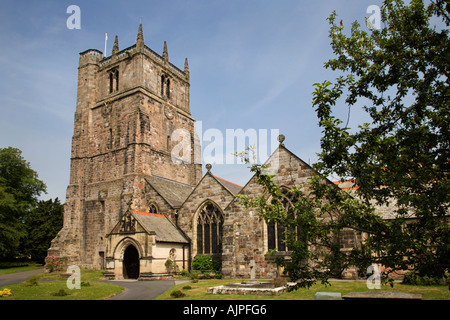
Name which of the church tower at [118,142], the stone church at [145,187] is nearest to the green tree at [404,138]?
the stone church at [145,187]

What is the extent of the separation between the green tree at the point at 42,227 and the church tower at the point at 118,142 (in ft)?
44.8

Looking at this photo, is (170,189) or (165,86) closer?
(170,189)

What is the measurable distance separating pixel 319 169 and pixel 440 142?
253 cm

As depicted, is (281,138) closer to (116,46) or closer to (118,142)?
(118,142)

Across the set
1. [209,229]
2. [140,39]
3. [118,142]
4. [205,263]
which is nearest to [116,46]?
[140,39]

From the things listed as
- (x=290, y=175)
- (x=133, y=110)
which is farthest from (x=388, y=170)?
(x=133, y=110)

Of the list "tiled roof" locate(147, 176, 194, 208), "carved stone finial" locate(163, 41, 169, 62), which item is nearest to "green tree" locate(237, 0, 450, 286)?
"tiled roof" locate(147, 176, 194, 208)

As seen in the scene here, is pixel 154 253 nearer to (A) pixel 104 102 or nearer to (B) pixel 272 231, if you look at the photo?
(B) pixel 272 231

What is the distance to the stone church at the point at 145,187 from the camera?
24.2 meters

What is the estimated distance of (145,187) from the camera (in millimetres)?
33031

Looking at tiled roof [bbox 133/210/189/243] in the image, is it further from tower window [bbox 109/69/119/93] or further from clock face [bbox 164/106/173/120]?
tower window [bbox 109/69/119/93]

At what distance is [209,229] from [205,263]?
2.97 meters

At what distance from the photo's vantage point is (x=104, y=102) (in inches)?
1524

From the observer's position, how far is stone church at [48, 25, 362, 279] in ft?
79.3
